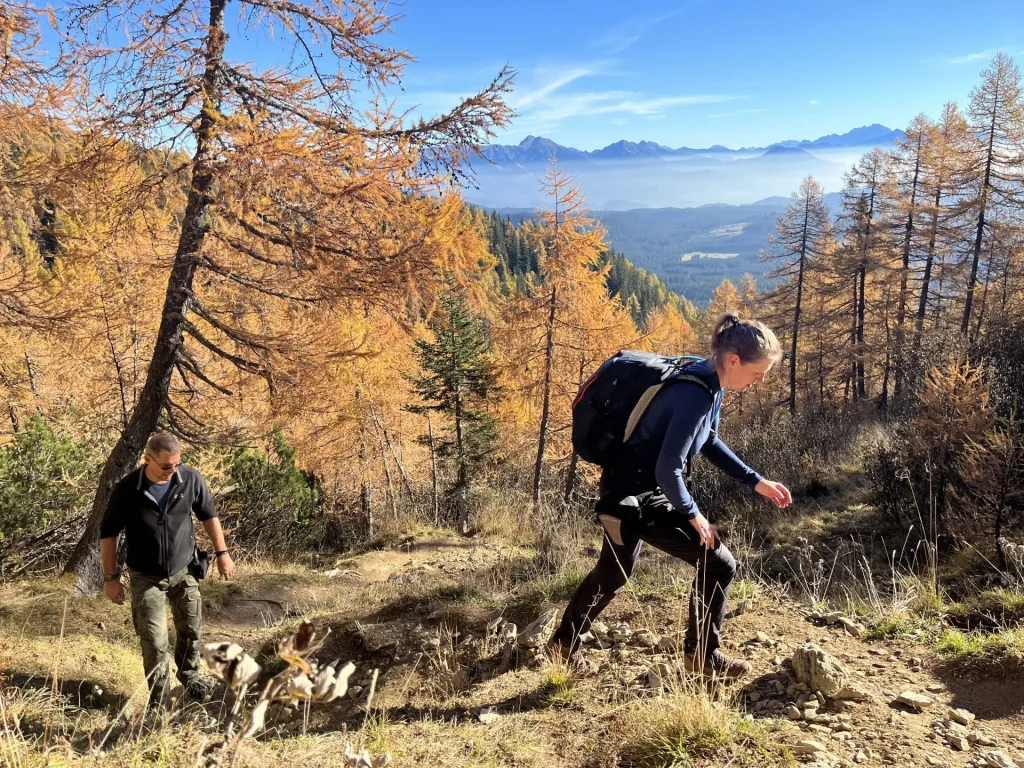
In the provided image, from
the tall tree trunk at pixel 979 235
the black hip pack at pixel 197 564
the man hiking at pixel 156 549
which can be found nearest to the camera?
the man hiking at pixel 156 549

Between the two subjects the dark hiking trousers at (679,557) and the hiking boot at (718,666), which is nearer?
the dark hiking trousers at (679,557)

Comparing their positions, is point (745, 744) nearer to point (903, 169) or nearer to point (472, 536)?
point (472, 536)

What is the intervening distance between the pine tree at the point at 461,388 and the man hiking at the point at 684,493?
50.9ft

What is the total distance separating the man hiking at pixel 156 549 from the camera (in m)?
3.68

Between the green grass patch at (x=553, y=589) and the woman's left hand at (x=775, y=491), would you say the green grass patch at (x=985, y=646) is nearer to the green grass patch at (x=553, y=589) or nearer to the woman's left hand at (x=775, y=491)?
the woman's left hand at (x=775, y=491)

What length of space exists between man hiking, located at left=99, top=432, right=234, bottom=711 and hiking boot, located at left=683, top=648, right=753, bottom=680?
284 cm

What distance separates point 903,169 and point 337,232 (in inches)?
1138

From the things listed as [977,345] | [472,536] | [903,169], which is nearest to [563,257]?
[472,536]

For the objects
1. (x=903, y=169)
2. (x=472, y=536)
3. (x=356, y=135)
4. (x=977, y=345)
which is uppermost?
(x=903, y=169)

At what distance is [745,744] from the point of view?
8.17 feet

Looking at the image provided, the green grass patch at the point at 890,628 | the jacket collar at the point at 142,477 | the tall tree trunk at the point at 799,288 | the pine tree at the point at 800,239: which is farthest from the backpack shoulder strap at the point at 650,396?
the tall tree trunk at the point at 799,288

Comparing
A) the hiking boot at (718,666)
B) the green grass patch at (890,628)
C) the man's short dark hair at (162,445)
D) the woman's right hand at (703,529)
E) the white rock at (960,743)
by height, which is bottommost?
the green grass patch at (890,628)

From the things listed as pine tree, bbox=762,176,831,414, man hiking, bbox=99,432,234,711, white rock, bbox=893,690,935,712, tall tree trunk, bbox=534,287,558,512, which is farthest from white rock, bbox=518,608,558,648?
pine tree, bbox=762,176,831,414

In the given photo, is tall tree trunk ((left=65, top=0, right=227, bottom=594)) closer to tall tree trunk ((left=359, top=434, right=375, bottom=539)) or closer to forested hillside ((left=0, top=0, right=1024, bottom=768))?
forested hillside ((left=0, top=0, right=1024, bottom=768))
